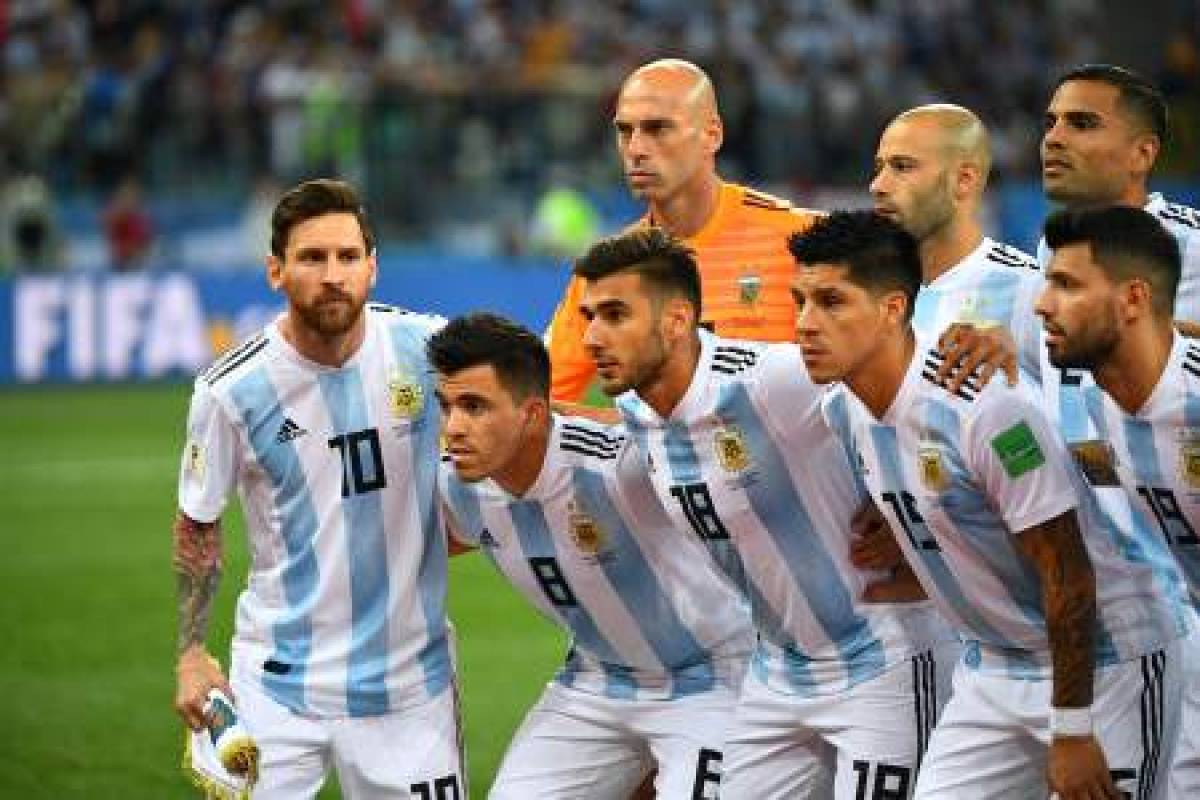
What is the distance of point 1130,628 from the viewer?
7.54 m

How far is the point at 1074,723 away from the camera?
717 cm

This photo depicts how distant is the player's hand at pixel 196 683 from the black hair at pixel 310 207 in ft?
4.34

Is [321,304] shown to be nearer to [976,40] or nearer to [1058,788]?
[1058,788]

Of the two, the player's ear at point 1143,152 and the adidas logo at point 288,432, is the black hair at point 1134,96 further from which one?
the adidas logo at point 288,432

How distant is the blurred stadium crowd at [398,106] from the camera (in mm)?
28031

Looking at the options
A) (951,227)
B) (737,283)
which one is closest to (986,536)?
(951,227)

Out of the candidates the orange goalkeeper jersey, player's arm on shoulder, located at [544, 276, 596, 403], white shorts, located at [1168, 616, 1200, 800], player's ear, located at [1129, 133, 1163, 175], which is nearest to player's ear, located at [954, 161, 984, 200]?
player's ear, located at [1129, 133, 1163, 175]

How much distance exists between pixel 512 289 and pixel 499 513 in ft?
62.7

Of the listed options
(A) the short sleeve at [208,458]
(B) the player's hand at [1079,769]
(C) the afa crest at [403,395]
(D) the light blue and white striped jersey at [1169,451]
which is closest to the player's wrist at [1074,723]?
(B) the player's hand at [1079,769]

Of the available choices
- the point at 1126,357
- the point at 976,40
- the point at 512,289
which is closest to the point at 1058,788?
the point at 1126,357

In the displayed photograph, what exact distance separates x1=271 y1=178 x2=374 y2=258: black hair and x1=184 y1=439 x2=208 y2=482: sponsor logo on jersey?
0.67 meters

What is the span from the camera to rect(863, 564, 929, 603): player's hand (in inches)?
318

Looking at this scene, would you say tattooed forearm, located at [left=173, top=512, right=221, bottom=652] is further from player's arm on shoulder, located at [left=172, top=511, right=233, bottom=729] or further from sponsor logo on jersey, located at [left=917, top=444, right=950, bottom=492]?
sponsor logo on jersey, located at [left=917, top=444, right=950, bottom=492]

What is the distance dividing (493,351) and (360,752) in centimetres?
141
